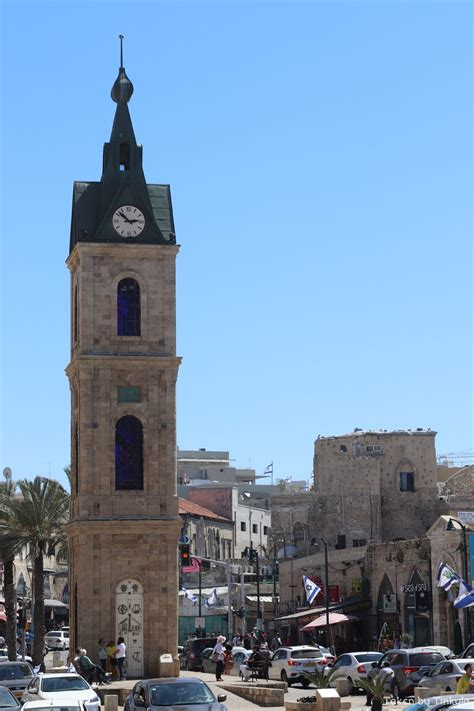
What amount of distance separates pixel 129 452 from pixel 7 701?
65.9 ft

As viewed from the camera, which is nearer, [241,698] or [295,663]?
[241,698]

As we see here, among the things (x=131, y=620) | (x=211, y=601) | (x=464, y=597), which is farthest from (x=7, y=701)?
(x=211, y=601)

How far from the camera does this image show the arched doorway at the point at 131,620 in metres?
49.7

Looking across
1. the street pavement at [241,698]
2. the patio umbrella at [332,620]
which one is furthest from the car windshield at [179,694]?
the patio umbrella at [332,620]

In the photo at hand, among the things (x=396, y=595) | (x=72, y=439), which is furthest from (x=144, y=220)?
(x=396, y=595)

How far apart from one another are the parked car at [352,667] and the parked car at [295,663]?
132 inches

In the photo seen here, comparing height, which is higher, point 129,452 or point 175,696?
point 129,452

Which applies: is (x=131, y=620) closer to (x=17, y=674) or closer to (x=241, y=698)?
(x=241, y=698)

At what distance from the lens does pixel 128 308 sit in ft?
169

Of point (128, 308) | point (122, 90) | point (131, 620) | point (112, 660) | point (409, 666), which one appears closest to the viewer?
point (409, 666)

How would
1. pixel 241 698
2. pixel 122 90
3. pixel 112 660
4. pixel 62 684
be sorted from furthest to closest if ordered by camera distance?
pixel 122 90 < pixel 112 660 < pixel 241 698 < pixel 62 684

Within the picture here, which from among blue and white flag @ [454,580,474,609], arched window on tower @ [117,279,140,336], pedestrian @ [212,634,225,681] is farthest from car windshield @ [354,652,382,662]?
arched window on tower @ [117,279,140,336]

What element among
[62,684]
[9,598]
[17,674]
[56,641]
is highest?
[9,598]

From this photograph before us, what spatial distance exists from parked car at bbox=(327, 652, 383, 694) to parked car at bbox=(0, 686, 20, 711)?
43.9 ft
